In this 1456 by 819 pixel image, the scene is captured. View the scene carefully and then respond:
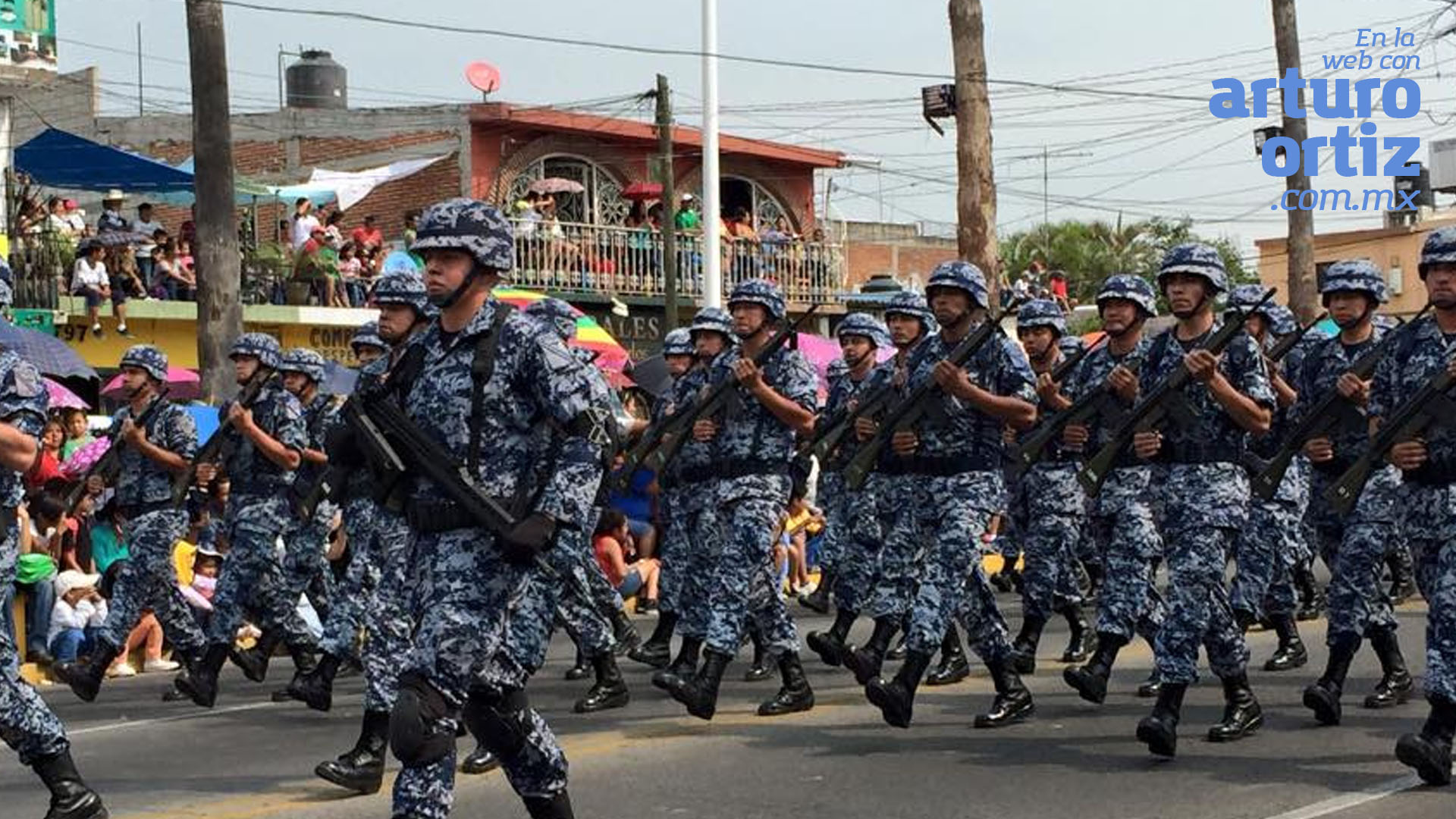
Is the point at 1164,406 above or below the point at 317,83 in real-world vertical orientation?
below

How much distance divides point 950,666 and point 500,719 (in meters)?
5.51

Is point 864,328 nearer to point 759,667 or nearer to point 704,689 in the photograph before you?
point 759,667

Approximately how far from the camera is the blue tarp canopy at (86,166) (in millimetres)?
22859

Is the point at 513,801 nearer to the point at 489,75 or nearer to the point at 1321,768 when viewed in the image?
the point at 1321,768

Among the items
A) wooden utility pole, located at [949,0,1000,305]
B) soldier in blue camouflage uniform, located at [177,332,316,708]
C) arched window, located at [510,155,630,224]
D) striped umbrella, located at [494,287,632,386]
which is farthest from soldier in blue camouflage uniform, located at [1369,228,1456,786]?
arched window, located at [510,155,630,224]

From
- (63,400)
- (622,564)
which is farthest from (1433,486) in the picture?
(63,400)

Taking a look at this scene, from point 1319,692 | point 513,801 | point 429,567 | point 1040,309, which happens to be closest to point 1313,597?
point 1040,309

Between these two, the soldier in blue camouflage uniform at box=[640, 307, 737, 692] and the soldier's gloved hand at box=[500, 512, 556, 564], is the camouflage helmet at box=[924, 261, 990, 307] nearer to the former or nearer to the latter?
the soldier in blue camouflage uniform at box=[640, 307, 737, 692]

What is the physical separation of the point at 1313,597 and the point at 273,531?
6.95 m

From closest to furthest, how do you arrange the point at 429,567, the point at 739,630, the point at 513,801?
the point at 429,567 → the point at 513,801 → the point at 739,630

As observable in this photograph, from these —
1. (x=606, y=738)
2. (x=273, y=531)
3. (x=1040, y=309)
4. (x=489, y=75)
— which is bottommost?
(x=606, y=738)

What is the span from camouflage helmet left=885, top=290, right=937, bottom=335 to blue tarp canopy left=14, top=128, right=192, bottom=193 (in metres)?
13.7

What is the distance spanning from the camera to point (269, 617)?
12195mm

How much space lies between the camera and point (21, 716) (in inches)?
302
